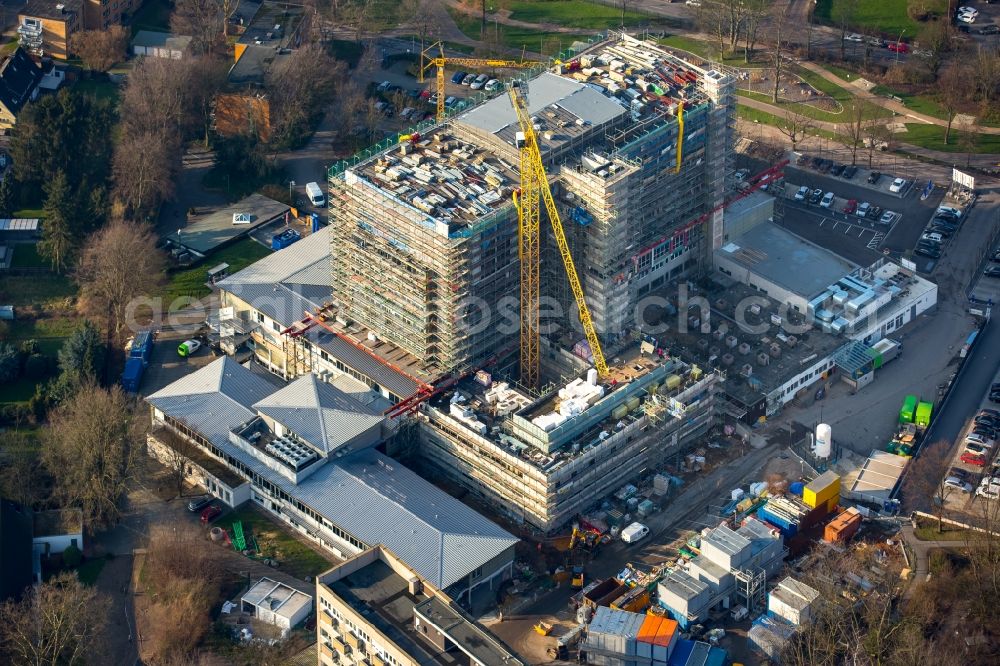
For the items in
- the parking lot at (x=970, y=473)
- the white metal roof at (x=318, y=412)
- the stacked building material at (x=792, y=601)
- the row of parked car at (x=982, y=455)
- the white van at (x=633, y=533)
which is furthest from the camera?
the row of parked car at (x=982, y=455)

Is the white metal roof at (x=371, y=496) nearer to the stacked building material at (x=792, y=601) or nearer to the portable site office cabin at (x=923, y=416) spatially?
the stacked building material at (x=792, y=601)

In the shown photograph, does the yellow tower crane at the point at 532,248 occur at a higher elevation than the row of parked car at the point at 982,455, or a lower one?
higher

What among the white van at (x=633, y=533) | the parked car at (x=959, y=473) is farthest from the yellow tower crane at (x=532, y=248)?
the parked car at (x=959, y=473)

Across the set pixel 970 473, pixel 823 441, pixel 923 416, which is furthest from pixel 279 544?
pixel 970 473

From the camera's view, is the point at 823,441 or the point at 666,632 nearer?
the point at 666,632

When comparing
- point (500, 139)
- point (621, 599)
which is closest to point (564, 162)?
point (500, 139)

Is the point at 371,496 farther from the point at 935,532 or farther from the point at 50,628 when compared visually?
the point at 935,532

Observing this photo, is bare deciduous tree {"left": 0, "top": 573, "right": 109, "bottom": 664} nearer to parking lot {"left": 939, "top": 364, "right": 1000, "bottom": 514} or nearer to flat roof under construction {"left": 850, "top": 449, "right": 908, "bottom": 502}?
flat roof under construction {"left": 850, "top": 449, "right": 908, "bottom": 502}
